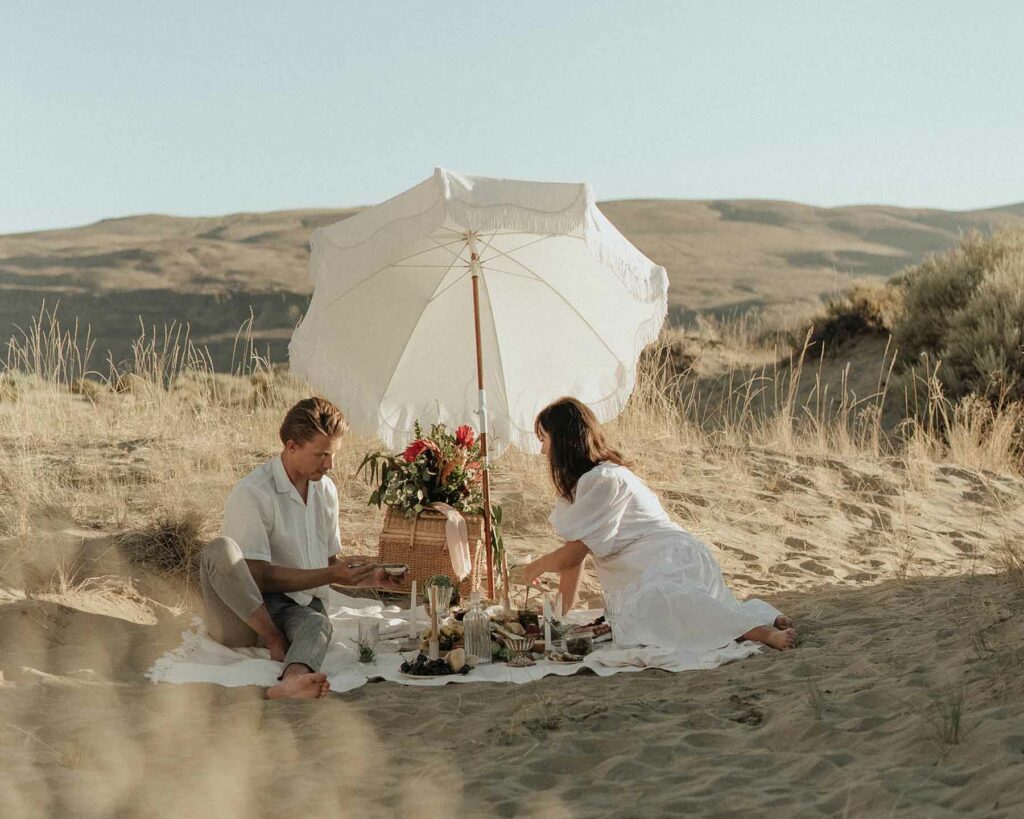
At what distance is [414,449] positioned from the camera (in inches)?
239

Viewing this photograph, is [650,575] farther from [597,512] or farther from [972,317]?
[972,317]

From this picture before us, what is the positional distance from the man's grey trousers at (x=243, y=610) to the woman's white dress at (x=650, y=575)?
124 cm

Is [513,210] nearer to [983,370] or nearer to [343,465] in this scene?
[343,465]

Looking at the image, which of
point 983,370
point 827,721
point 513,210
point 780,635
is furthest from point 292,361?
point 983,370

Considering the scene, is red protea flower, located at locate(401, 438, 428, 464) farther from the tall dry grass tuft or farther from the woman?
the tall dry grass tuft

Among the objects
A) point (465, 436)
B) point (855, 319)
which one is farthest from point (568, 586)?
point (855, 319)

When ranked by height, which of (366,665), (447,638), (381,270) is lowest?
(366,665)

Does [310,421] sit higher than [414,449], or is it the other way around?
[310,421]

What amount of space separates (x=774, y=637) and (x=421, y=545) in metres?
2.01

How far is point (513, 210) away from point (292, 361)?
1.59m

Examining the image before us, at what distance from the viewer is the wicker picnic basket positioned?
616cm

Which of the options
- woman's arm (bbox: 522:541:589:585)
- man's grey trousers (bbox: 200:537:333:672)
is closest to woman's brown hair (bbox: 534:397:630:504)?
woman's arm (bbox: 522:541:589:585)

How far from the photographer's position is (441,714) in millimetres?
4371

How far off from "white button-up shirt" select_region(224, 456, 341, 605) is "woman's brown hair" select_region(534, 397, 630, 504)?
42.7 inches
